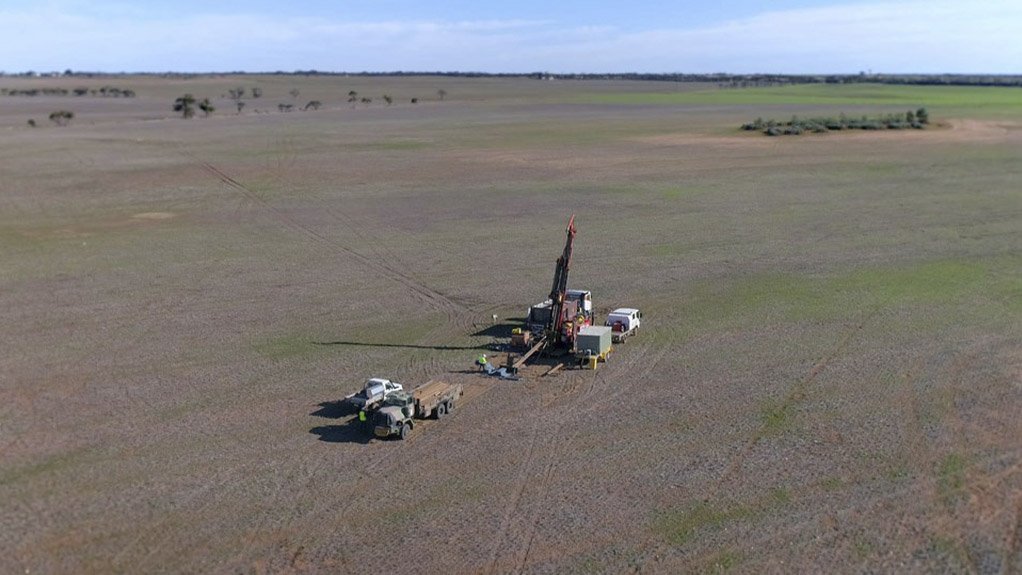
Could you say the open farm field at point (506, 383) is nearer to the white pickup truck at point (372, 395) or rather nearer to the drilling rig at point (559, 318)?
the white pickup truck at point (372, 395)

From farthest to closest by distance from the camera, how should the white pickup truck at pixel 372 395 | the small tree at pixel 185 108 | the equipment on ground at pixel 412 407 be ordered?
the small tree at pixel 185 108 → the white pickup truck at pixel 372 395 → the equipment on ground at pixel 412 407

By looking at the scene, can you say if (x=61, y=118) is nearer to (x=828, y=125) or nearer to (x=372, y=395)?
(x=828, y=125)

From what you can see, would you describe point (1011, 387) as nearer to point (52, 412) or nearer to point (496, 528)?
point (496, 528)

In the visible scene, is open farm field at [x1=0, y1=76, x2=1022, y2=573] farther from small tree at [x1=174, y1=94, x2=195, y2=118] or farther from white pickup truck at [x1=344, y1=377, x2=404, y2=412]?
small tree at [x1=174, y1=94, x2=195, y2=118]

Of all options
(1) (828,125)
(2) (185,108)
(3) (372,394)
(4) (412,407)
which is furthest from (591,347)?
(2) (185,108)

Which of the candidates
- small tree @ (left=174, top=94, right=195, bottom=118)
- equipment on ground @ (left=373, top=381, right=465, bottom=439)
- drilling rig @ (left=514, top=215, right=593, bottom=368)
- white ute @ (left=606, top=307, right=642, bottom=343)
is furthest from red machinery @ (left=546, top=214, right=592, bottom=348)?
small tree @ (left=174, top=94, right=195, bottom=118)

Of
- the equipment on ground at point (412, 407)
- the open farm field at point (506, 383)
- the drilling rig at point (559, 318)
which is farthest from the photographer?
the drilling rig at point (559, 318)

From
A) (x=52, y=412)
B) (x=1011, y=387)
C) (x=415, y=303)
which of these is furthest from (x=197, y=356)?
(x=1011, y=387)

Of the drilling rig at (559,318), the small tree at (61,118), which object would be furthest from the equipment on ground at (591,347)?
the small tree at (61,118)
